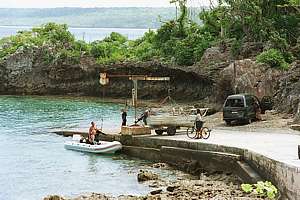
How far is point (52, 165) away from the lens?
3506 centimetres

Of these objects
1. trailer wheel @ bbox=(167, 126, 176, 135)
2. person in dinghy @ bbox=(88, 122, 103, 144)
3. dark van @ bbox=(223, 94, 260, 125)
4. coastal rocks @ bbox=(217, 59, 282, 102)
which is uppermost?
coastal rocks @ bbox=(217, 59, 282, 102)

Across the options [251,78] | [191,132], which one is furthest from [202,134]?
[251,78]

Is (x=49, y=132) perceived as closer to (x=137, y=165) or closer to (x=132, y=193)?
(x=137, y=165)

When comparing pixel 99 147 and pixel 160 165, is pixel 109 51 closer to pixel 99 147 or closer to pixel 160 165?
pixel 99 147

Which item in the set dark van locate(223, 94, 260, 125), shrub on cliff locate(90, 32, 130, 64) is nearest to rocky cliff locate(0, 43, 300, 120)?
shrub on cliff locate(90, 32, 130, 64)

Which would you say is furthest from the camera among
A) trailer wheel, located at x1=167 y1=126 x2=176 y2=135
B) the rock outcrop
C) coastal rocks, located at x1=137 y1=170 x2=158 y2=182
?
the rock outcrop

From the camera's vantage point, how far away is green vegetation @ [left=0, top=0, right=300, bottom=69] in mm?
55344

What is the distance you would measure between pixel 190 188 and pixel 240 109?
13.5 m

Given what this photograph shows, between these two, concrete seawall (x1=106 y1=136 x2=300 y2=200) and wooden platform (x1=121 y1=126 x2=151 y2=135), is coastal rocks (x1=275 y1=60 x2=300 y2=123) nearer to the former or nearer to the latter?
wooden platform (x1=121 y1=126 x2=151 y2=135)

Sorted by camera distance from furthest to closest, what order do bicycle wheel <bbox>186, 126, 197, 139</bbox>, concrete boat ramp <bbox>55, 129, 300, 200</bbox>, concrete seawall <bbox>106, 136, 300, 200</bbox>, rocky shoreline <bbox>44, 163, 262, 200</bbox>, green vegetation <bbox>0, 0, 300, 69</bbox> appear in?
green vegetation <bbox>0, 0, 300, 69</bbox> → bicycle wheel <bbox>186, 126, 197, 139</bbox> → rocky shoreline <bbox>44, 163, 262, 200</bbox> → concrete boat ramp <bbox>55, 129, 300, 200</bbox> → concrete seawall <bbox>106, 136, 300, 200</bbox>

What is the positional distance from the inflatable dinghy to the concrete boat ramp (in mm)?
531

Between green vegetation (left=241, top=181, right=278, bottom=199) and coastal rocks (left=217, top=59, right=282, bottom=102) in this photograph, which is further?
coastal rocks (left=217, top=59, right=282, bottom=102)

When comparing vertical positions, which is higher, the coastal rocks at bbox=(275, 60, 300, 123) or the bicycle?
the coastal rocks at bbox=(275, 60, 300, 123)

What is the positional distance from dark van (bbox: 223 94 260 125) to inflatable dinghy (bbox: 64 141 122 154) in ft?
23.9
